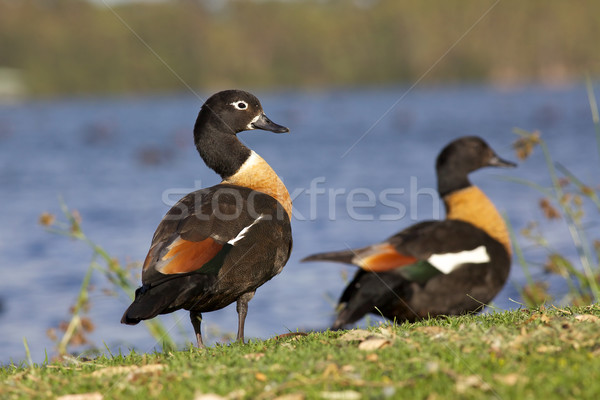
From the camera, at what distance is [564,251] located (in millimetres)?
11578

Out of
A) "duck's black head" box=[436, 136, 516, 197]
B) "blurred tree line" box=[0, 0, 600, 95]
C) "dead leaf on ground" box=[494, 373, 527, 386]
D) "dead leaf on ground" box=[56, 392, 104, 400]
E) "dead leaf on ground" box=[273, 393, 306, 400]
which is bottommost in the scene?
"dead leaf on ground" box=[494, 373, 527, 386]

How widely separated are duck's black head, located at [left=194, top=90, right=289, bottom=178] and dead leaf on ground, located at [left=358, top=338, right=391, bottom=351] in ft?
7.94

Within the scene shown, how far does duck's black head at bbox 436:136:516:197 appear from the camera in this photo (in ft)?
24.4

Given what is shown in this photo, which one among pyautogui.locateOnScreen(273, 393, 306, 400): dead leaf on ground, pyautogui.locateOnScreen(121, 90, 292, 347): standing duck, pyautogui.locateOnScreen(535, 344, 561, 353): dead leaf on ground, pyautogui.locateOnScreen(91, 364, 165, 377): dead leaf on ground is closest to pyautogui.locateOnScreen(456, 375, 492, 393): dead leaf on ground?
pyautogui.locateOnScreen(535, 344, 561, 353): dead leaf on ground

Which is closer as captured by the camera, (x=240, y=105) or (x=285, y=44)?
(x=240, y=105)

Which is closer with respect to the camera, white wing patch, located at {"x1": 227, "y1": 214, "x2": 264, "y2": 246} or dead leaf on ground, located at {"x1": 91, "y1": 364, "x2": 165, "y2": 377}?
dead leaf on ground, located at {"x1": 91, "y1": 364, "x2": 165, "y2": 377}

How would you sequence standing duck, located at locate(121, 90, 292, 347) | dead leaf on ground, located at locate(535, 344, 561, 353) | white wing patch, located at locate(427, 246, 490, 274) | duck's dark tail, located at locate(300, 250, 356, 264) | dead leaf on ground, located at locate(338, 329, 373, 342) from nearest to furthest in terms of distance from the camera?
dead leaf on ground, located at locate(535, 344, 561, 353), dead leaf on ground, located at locate(338, 329, 373, 342), standing duck, located at locate(121, 90, 292, 347), duck's dark tail, located at locate(300, 250, 356, 264), white wing patch, located at locate(427, 246, 490, 274)

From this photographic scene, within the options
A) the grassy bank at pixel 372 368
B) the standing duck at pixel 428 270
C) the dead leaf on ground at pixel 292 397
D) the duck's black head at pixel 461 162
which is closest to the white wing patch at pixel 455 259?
the standing duck at pixel 428 270

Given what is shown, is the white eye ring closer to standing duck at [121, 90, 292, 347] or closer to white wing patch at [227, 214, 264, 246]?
standing duck at [121, 90, 292, 347]

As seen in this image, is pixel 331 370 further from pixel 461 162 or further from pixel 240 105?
pixel 461 162

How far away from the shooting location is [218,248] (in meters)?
4.55

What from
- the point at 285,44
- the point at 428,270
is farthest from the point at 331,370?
the point at 285,44

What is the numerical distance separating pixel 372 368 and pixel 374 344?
40 centimetres

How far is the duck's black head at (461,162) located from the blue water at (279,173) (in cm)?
103
